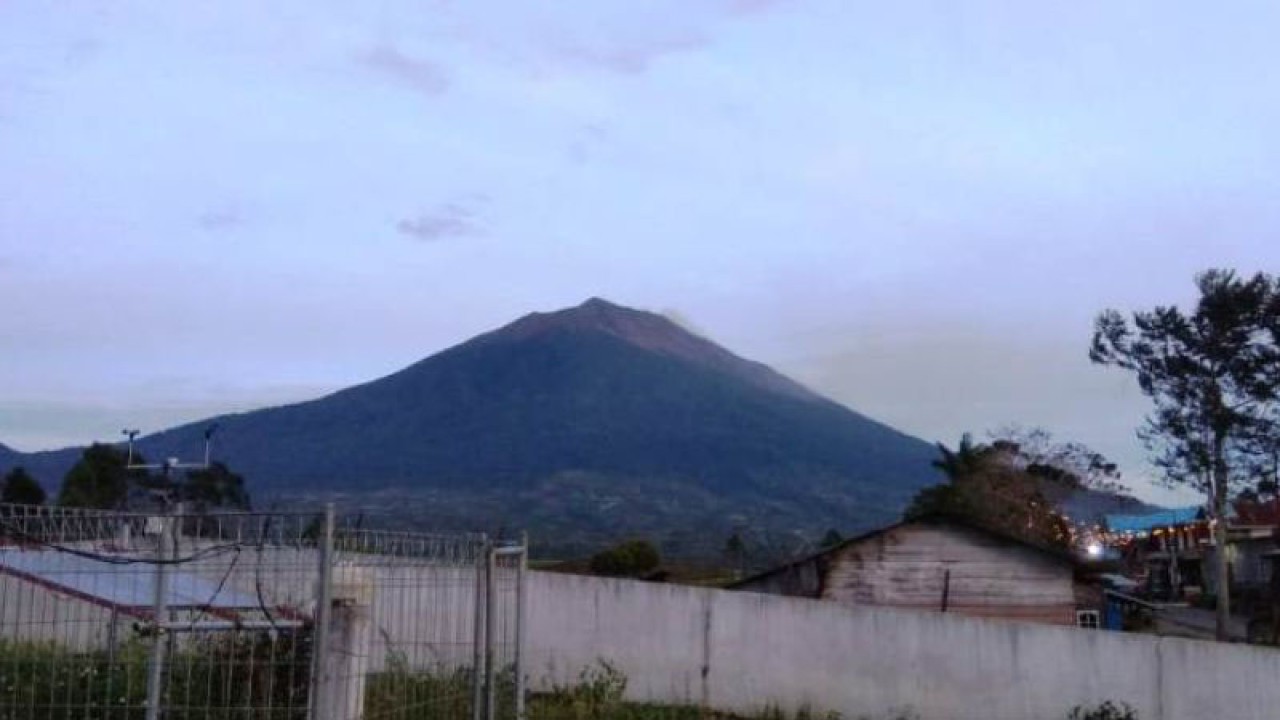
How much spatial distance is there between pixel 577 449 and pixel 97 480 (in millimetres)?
113779

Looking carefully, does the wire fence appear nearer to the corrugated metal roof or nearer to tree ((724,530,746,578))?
the corrugated metal roof

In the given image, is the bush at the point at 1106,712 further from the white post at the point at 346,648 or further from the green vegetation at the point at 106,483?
the green vegetation at the point at 106,483

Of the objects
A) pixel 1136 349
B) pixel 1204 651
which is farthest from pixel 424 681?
pixel 1136 349

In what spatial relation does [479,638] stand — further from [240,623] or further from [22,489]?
[22,489]

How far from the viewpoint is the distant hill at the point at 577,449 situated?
120 metres

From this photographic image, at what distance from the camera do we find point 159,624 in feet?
28.8

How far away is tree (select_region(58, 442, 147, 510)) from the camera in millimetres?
39938

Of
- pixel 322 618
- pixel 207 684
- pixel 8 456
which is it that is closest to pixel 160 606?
pixel 207 684

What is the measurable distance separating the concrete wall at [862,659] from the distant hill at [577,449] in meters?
70.5

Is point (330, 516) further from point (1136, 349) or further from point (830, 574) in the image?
point (1136, 349)

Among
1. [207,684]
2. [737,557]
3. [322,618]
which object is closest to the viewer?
[322,618]

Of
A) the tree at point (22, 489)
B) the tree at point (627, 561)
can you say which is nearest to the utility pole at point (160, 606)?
the tree at point (22, 489)

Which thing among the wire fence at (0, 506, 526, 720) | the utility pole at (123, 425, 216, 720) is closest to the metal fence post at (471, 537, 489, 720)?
the wire fence at (0, 506, 526, 720)

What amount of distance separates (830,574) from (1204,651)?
823cm
